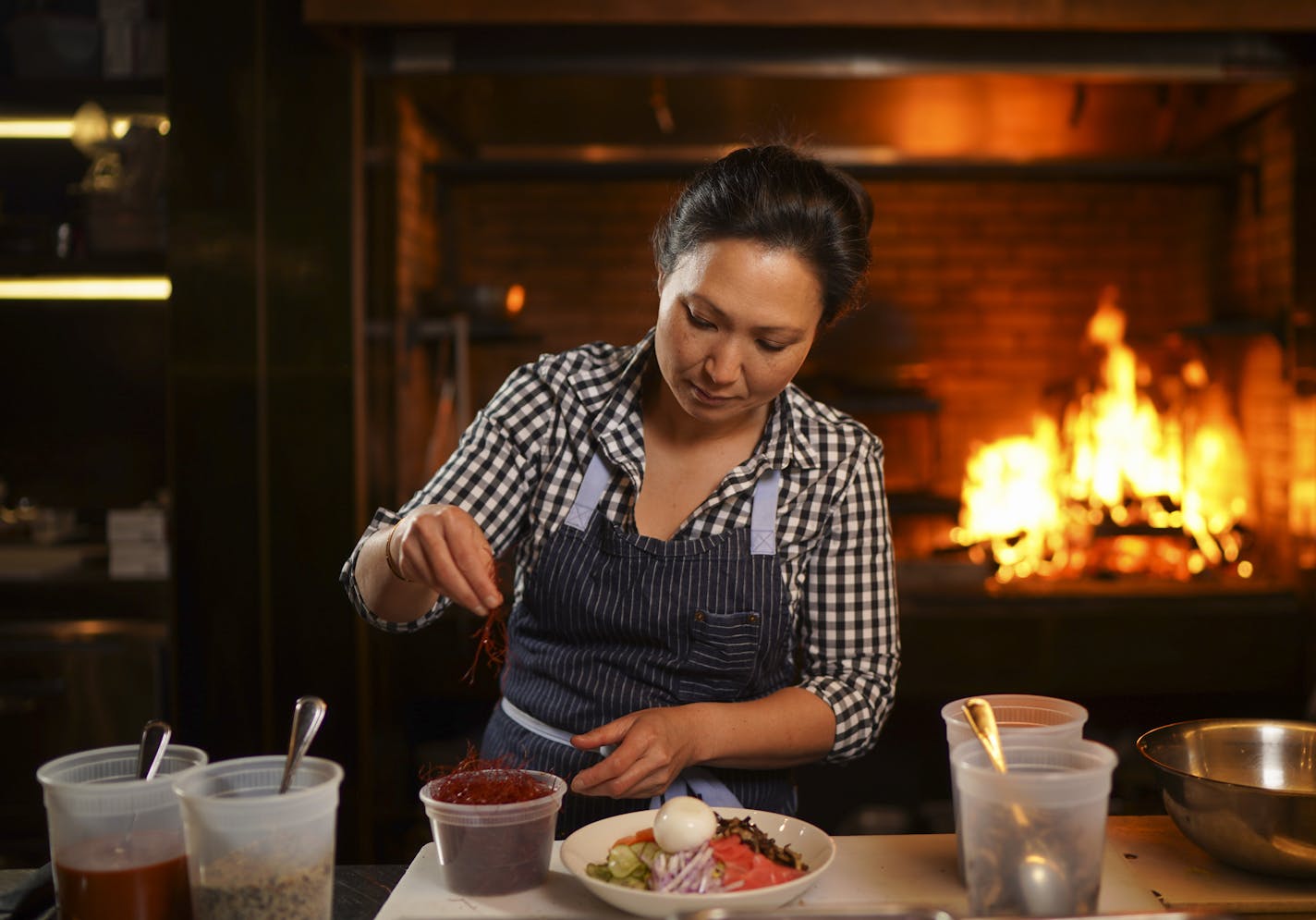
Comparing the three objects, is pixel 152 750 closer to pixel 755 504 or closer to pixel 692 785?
pixel 692 785

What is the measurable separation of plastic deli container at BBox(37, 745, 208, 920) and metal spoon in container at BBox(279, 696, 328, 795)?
0.10 metres

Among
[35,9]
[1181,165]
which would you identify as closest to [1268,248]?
[1181,165]

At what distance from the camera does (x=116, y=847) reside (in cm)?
107

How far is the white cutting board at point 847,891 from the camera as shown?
1.22 meters

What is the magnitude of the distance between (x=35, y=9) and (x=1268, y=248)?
3.95 meters

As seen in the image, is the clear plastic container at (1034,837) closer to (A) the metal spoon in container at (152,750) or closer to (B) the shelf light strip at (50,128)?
(A) the metal spoon in container at (152,750)

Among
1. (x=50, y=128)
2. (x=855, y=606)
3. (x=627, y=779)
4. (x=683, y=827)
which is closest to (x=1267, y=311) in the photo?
(x=855, y=606)

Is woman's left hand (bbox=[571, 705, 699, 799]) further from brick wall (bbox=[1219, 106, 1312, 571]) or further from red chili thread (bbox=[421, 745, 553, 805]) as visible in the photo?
brick wall (bbox=[1219, 106, 1312, 571])

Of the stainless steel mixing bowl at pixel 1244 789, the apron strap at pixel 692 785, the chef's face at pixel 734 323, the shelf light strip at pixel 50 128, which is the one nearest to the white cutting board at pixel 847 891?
the stainless steel mixing bowl at pixel 1244 789

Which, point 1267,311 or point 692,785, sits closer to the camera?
point 692,785

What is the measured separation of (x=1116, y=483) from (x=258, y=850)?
3.42 meters

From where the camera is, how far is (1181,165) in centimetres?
371

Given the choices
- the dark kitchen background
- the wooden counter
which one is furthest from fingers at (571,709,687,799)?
the dark kitchen background

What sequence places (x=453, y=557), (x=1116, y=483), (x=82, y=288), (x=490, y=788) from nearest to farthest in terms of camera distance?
(x=490, y=788) < (x=453, y=557) < (x=82, y=288) < (x=1116, y=483)
